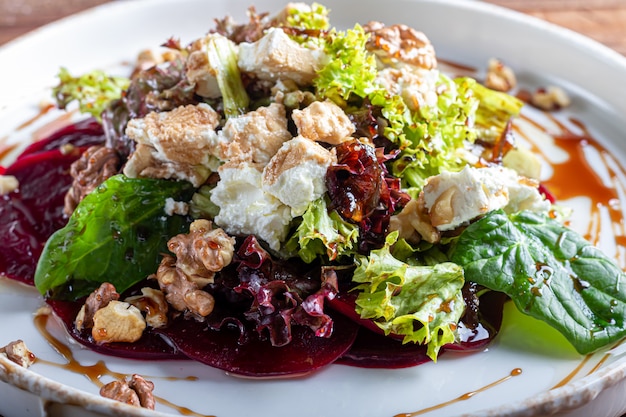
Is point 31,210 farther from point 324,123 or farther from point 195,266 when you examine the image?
point 324,123

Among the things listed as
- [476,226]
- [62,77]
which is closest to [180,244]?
[476,226]

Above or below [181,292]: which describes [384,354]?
below

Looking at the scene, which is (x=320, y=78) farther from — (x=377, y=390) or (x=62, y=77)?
(x=62, y=77)

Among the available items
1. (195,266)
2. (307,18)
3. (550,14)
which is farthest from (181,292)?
(550,14)

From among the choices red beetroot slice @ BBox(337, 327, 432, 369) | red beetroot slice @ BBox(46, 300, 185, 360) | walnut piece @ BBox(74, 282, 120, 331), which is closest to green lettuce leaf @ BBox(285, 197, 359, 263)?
red beetroot slice @ BBox(337, 327, 432, 369)

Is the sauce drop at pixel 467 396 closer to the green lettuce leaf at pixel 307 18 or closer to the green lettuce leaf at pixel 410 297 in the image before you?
the green lettuce leaf at pixel 410 297

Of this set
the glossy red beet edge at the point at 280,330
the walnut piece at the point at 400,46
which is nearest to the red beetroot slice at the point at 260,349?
the glossy red beet edge at the point at 280,330
